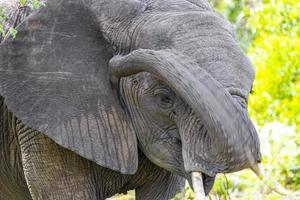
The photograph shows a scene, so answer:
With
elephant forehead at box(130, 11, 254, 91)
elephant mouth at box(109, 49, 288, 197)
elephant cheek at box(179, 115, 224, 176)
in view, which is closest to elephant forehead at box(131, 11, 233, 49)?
elephant forehead at box(130, 11, 254, 91)

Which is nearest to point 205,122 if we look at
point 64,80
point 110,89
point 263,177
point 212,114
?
point 212,114

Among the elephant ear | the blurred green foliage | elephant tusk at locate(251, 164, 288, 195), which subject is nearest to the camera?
elephant tusk at locate(251, 164, 288, 195)

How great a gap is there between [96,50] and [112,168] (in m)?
0.50

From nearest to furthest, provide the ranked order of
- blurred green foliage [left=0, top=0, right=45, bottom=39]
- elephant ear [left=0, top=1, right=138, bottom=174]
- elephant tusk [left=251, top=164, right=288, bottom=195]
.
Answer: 1. elephant tusk [left=251, top=164, right=288, bottom=195]
2. blurred green foliage [left=0, top=0, right=45, bottom=39]
3. elephant ear [left=0, top=1, right=138, bottom=174]

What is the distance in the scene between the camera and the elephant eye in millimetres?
4488

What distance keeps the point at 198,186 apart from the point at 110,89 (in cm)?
72

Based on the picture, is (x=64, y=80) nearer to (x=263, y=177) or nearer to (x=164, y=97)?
(x=164, y=97)

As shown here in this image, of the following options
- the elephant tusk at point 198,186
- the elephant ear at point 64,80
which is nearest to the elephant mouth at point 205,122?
the elephant tusk at point 198,186

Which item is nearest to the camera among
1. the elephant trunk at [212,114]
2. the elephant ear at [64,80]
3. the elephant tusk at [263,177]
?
the elephant trunk at [212,114]

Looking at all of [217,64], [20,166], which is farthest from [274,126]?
[217,64]

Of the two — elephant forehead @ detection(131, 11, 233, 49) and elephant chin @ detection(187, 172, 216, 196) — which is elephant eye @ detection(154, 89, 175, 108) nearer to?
elephant forehead @ detection(131, 11, 233, 49)

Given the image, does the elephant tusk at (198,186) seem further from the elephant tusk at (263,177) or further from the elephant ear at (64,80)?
the elephant ear at (64,80)

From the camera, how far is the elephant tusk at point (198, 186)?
4168 millimetres

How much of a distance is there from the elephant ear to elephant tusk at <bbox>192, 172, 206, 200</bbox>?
52 cm
